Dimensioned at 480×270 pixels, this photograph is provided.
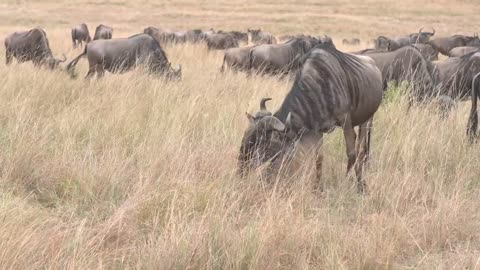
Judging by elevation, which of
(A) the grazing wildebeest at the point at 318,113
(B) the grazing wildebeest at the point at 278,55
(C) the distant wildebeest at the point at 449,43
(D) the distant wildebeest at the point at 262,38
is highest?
(A) the grazing wildebeest at the point at 318,113

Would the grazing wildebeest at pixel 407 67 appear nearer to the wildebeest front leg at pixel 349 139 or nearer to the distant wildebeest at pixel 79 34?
the wildebeest front leg at pixel 349 139

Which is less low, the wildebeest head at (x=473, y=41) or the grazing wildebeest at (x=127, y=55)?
the grazing wildebeest at (x=127, y=55)

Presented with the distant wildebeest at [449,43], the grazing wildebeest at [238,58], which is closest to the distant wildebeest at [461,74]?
the grazing wildebeest at [238,58]

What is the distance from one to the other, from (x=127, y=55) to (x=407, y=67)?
5.43 m

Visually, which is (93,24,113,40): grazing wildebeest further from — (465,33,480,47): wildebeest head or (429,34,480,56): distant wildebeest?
(465,33,480,47): wildebeest head

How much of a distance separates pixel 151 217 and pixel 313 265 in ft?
3.70

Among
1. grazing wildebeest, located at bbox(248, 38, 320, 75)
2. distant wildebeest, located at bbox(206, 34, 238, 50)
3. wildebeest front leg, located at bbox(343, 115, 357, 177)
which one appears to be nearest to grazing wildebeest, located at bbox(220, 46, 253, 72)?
grazing wildebeest, located at bbox(248, 38, 320, 75)

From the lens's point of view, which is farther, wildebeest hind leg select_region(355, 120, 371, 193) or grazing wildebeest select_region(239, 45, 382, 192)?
wildebeest hind leg select_region(355, 120, 371, 193)

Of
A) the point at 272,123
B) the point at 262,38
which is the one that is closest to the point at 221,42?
the point at 262,38

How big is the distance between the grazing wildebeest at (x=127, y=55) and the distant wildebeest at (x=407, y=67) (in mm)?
3947

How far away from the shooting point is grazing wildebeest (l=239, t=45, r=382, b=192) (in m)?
4.07

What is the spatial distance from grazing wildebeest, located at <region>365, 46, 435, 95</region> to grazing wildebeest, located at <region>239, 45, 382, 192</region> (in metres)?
3.46

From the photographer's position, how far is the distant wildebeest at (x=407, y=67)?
27.5 ft

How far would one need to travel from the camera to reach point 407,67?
848 cm
